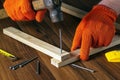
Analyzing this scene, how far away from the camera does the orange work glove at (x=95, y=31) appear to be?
882 millimetres

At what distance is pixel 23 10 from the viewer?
97cm

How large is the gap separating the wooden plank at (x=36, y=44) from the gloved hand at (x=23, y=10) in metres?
0.08

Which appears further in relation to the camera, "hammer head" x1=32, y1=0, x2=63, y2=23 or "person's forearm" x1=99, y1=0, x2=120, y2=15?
"person's forearm" x1=99, y1=0, x2=120, y2=15

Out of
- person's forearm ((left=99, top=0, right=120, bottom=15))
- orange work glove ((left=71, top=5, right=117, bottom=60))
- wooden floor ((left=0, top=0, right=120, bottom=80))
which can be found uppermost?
person's forearm ((left=99, top=0, right=120, bottom=15))

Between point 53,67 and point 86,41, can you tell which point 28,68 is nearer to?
point 53,67

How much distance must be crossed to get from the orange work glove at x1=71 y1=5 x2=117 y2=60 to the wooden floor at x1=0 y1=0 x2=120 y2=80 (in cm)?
4

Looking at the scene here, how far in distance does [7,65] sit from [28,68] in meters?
0.08

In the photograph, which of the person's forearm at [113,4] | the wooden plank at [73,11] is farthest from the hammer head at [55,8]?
the wooden plank at [73,11]

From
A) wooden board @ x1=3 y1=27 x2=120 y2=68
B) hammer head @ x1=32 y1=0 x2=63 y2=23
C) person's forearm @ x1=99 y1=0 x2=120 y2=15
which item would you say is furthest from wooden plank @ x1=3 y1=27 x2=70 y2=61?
person's forearm @ x1=99 y1=0 x2=120 y2=15

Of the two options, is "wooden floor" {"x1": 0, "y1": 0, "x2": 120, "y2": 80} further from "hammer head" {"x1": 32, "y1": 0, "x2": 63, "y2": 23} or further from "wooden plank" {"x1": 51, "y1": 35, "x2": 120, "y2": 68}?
"hammer head" {"x1": 32, "y1": 0, "x2": 63, "y2": 23}

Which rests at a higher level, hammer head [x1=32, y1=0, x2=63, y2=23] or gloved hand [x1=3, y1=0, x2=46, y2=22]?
hammer head [x1=32, y1=0, x2=63, y2=23]

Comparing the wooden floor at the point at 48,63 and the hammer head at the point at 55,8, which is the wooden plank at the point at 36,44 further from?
the hammer head at the point at 55,8

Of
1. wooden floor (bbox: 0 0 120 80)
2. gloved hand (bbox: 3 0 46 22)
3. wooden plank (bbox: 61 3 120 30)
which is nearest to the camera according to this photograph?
wooden floor (bbox: 0 0 120 80)

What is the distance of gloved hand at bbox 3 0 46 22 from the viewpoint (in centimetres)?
95
